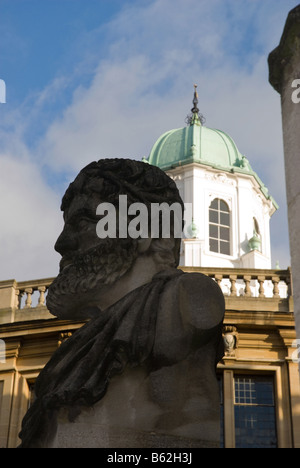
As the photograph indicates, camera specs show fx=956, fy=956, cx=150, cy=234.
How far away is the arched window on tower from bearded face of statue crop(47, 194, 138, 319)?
4068 centimetres

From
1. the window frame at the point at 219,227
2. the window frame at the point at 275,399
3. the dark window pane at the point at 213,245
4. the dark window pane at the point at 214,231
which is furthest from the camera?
the dark window pane at the point at 214,231

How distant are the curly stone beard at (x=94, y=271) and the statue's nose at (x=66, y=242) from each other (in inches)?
3.9

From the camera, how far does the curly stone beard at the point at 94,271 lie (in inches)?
183

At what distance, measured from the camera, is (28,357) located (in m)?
26.0

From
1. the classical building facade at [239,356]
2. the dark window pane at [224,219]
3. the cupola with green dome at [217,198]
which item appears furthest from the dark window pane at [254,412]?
the dark window pane at [224,219]

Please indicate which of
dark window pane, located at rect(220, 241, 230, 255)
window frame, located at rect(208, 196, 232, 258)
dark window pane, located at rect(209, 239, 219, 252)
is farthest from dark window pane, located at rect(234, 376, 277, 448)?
dark window pane, located at rect(220, 241, 230, 255)

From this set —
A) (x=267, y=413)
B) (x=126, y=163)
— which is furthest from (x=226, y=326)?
(x=126, y=163)

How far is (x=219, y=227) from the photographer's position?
152 ft

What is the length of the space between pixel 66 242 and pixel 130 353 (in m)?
0.84

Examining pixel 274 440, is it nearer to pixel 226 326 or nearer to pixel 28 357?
pixel 226 326

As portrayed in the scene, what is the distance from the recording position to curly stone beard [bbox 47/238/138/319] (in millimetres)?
4641

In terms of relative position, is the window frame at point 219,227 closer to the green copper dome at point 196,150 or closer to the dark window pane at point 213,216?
the dark window pane at point 213,216

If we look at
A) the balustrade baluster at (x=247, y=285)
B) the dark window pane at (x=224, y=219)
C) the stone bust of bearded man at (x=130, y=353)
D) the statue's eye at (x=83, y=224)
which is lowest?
the stone bust of bearded man at (x=130, y=353)

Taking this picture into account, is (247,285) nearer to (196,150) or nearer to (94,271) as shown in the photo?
(94,271)
